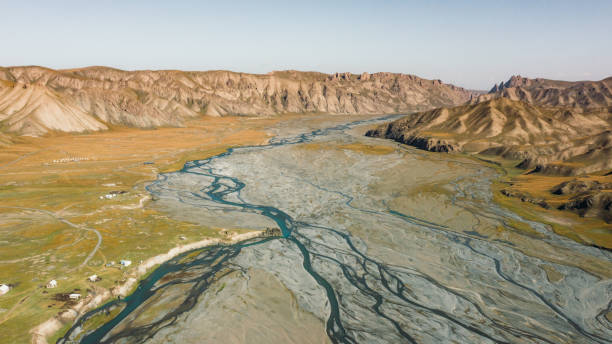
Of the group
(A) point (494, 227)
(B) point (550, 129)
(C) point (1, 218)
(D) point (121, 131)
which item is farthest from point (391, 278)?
(D) point (121, 131)

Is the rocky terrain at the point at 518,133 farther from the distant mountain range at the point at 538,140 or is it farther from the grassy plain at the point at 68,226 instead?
the grassy plain at the point at 68,226

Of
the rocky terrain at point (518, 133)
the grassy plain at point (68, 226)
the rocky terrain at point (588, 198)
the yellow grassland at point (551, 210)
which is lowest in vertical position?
the grassy plain at point (68, 226)

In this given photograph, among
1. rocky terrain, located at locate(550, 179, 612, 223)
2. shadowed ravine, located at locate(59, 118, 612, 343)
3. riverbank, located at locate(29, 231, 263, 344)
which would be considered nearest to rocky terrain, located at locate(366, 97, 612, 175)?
rocky terrain, located at locate(550, 179, 612, 223)

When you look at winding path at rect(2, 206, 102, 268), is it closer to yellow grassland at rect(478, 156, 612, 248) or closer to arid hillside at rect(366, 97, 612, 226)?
yellow grassland at rect(478, 156, 612, 248)

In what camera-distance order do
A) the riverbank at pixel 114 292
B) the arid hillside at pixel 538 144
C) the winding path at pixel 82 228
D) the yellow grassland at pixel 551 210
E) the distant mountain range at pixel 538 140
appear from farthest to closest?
the distant mountain range at pixel 538 140 < the arid hillside at pixel 538 144 < the yellow grassland at pixel 551 210 < the winding path at pixel 82 228 < the riverbank at pixel 114 292

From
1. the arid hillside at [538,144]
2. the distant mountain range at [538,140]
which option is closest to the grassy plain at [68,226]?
the arid hillside at [538,144]
